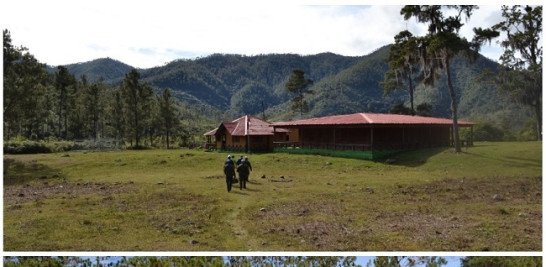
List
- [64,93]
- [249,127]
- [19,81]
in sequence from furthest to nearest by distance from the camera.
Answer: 1. [64,93]
2. [249,127]
3. [19,81]

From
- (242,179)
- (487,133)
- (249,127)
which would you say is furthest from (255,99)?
(242,179)

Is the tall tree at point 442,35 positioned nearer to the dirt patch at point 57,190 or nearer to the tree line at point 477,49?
the tree line at point 477,49

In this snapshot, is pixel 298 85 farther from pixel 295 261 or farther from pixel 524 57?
pixel 295 261

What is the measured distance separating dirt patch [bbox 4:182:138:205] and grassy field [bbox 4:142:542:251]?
4cm

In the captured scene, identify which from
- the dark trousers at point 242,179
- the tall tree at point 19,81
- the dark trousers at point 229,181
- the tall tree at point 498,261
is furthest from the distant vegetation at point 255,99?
the dark trousers at point 229,181

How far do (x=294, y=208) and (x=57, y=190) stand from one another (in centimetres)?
952

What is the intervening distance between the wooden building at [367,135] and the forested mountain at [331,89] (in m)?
2.77

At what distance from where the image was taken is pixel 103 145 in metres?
37.1

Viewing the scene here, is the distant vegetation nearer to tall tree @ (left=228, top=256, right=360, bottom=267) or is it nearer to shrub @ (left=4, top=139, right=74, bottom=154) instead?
shrub @ (left=4, top=139, right=74, bottom=154)

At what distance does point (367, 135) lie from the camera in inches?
951

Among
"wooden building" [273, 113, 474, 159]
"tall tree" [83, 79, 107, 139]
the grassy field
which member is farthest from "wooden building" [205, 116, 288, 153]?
"tall tree" [83, 79, 107, 139]

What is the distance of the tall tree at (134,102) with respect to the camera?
151 feet

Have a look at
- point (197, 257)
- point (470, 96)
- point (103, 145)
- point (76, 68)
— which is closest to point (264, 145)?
point (470, 96)

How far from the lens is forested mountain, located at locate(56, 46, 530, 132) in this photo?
2586cm
